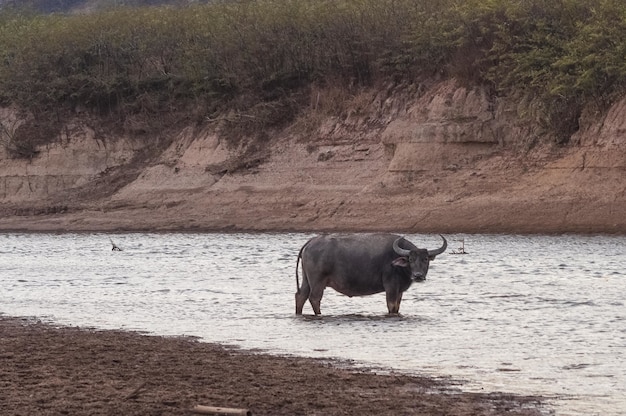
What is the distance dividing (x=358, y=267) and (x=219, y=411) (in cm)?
825

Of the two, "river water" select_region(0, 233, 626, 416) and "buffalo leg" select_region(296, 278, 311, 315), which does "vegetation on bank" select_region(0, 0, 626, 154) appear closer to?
"river water" select_region(0, 233, 626, 416)

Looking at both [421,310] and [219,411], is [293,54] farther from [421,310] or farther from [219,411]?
[219,411]

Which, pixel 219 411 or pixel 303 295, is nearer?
pixel 219 411

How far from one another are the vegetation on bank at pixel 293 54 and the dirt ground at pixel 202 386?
31547mm

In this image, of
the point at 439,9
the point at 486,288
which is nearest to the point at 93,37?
the point at 439,9

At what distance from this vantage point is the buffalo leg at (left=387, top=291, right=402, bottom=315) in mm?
17922

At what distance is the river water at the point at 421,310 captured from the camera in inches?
512

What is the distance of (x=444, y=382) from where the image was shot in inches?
474

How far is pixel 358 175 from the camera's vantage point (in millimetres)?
48250

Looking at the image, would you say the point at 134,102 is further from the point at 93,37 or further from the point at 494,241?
the point at 494,241

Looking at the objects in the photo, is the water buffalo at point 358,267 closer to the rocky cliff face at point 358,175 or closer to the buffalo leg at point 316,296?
the buffalo leg at point 316,296

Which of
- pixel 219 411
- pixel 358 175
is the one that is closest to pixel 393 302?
pixel 219 411

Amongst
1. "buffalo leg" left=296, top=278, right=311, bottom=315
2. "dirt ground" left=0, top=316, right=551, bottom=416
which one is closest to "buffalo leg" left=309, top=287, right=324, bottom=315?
"buffalo leg" left=296, top=278, right=311, bottom=315

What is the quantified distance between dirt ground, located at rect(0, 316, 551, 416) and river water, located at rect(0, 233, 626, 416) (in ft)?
1.94
